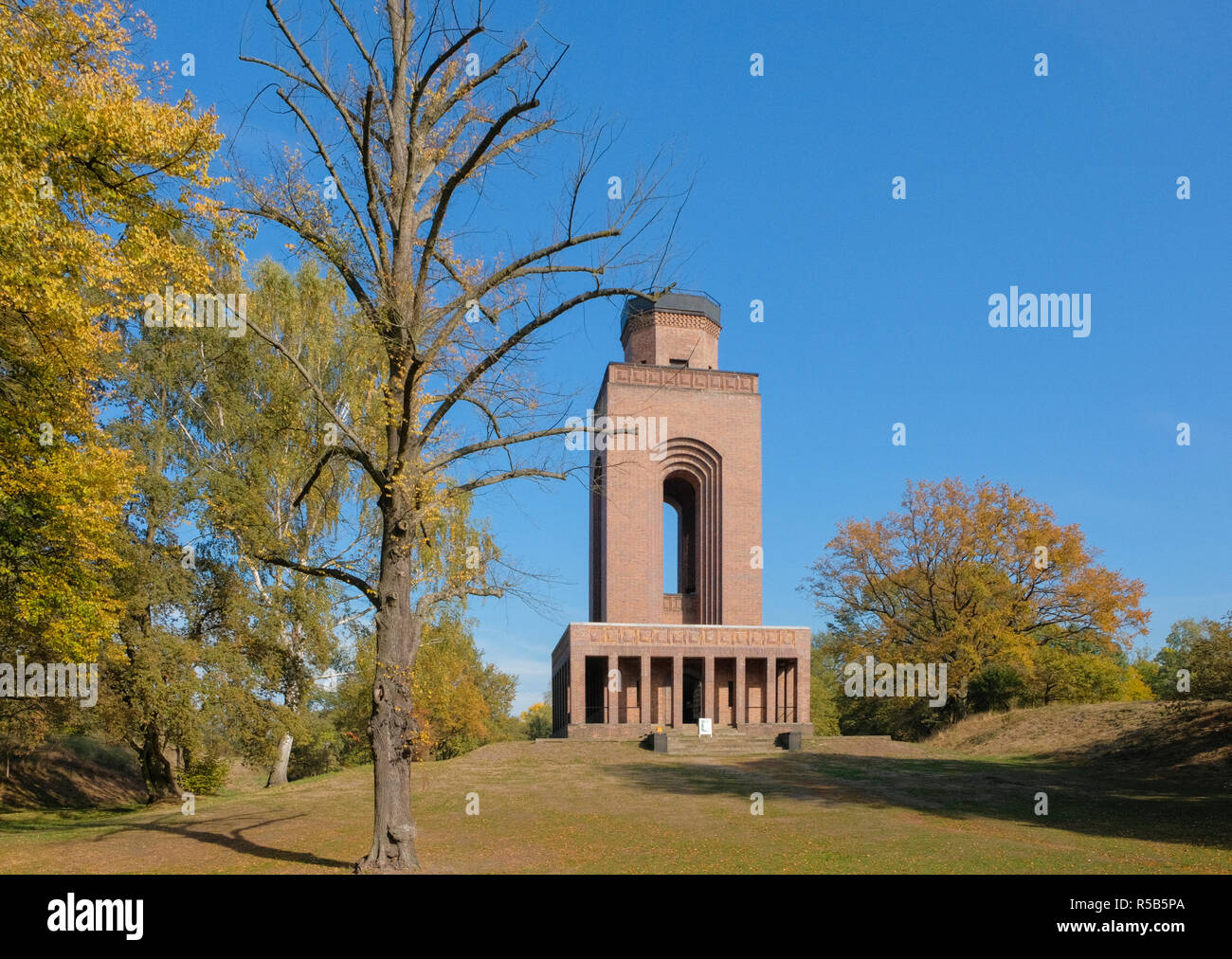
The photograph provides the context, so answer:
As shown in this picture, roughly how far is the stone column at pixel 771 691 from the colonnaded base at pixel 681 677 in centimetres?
4

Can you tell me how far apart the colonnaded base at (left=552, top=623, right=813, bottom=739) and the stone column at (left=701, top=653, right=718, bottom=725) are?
1.5 inches

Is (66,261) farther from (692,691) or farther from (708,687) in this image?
(692,691)

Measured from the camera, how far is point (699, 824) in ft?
55.7

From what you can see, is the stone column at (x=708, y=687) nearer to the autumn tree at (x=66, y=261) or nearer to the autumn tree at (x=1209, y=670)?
the autumn tree at (x=1209, y=670)

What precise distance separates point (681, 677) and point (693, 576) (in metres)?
7.95

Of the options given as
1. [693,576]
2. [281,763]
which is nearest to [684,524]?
[693,576]

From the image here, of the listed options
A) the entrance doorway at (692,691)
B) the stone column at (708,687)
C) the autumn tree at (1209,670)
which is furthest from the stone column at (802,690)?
the autumn tree at (1209,670)

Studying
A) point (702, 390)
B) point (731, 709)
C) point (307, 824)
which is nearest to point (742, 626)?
point (731, 709)

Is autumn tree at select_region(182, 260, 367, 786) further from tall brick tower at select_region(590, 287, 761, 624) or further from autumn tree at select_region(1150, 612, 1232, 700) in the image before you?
autumn tree at select_region(1150, 612, 1232, 700)

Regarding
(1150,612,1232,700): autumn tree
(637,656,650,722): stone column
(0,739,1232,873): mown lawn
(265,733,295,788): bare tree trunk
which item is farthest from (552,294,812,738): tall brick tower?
(1150,612,1232,700): autumn tree

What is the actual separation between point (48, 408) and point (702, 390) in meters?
28.7

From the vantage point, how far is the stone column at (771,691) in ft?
121

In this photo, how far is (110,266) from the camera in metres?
13.3
